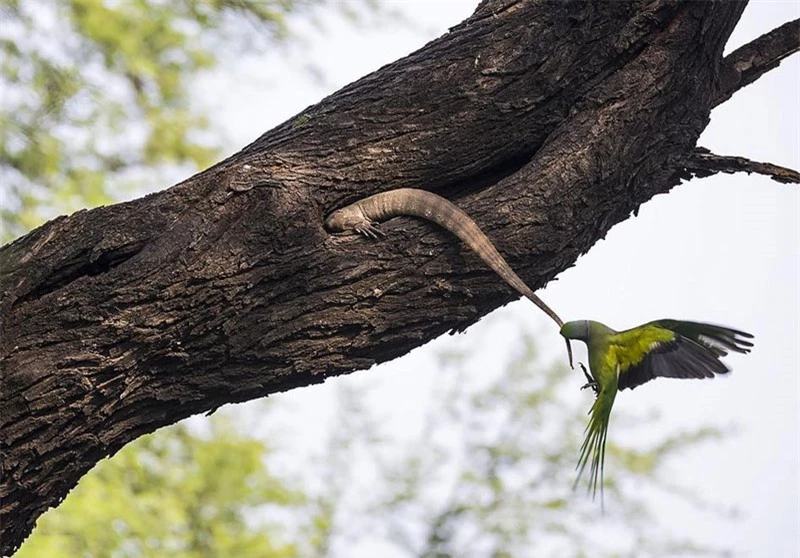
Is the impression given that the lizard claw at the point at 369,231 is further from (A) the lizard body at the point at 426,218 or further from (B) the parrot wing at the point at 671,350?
(B) the parrot wing at the point at 671,350

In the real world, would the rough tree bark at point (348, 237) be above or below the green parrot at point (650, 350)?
above

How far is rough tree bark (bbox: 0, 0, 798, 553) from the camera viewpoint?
8.00 feet

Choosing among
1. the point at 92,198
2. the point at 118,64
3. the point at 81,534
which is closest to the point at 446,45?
the point at 81,534

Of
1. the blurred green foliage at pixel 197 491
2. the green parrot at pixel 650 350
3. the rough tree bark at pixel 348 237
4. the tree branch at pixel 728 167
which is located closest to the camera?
the rough tree bark at pixel 348 237

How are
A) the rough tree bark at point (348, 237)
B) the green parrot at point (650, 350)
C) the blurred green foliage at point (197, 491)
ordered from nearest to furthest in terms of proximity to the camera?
the rough tree bark at point (348, 237), the green parrot at point (650, 350), the blurred green foliage at point (197, 491)

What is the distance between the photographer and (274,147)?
9.37ft

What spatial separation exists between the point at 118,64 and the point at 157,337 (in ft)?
24.3

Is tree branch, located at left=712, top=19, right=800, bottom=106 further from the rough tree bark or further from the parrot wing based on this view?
the parrot wing

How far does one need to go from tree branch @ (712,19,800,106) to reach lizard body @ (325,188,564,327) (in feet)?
3.14

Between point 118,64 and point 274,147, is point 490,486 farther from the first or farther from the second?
point 274,147

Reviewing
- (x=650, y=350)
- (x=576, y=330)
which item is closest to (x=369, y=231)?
(x=576, y=330)

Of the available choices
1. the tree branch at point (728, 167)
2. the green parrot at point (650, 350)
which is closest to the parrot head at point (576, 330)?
the green parrot at point (650, 350)

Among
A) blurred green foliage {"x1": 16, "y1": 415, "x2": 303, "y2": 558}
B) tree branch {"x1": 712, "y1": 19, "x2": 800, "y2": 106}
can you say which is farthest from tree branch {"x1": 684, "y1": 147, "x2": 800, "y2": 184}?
blurred green foliage {"x1": 16, "y1": 415, "x2": 303, "y2": 558}

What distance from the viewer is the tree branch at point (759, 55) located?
3.15m
